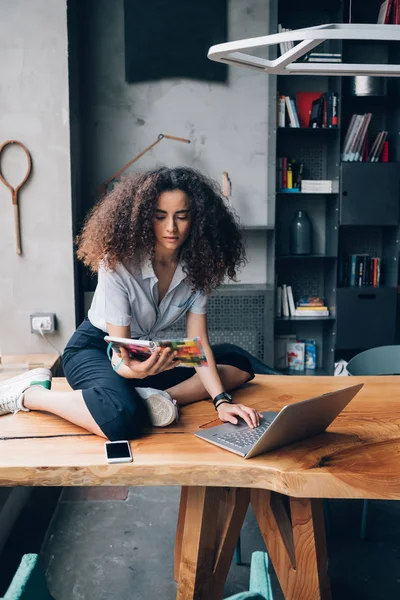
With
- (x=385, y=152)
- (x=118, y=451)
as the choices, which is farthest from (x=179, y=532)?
(x=385, y=152)

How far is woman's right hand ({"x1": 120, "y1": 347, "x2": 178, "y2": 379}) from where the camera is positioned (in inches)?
56.2

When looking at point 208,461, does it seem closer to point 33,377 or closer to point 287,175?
point 33,377

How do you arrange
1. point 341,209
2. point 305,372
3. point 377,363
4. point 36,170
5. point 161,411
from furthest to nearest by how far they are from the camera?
point 305,372
point 341,209
point 36,170
point 377,363
point 161,411

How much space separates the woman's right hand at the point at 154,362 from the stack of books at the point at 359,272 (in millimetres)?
2840

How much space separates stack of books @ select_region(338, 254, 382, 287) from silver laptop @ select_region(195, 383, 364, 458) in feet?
9.02

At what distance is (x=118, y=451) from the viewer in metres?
1.34

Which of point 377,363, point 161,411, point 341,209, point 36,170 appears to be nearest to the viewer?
point 161,411

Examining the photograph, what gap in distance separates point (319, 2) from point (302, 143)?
38.0 inches

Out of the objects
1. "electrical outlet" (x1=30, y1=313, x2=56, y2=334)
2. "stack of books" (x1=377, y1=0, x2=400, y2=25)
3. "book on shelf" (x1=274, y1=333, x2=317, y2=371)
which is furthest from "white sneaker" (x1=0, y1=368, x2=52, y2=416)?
"stack of books" (x1=377, y1=0, x2=400, y2=25)

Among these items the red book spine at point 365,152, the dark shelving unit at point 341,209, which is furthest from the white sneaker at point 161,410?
the red book spine at point 365,152

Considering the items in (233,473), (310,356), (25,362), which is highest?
(233,473)

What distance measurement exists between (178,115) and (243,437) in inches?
119

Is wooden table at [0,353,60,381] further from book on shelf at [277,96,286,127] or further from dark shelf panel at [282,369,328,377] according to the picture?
book on shelf at [277,96,286,127]

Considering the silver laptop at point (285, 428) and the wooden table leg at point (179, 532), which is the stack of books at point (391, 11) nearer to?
the silver laptop at point (285, 428)
